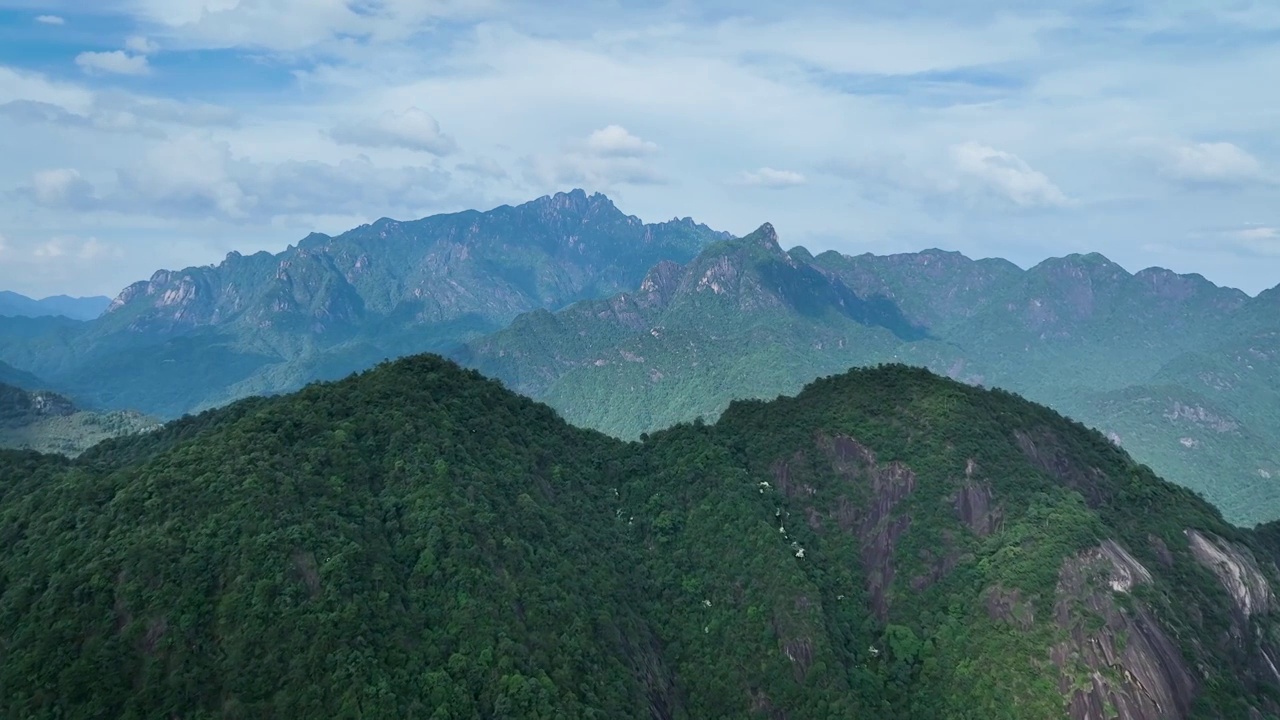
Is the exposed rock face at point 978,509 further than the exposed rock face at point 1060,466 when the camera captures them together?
No

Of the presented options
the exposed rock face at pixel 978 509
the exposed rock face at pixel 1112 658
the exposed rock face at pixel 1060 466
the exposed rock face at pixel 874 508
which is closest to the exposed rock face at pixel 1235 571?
the exposed rock face at pixel 1060 466

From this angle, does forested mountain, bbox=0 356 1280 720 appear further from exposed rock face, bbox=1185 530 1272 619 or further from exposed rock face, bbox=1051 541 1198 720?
exposed rock face, bbox=1185 530 1272 619

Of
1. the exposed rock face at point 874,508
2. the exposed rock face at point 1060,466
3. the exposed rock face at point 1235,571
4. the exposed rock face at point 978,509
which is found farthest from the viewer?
the exposed rock face at point 1060,466

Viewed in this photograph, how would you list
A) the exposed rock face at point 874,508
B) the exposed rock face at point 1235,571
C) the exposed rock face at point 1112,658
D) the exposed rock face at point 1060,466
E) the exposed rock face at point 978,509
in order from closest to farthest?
the exposed rock face at point 1112,658, the exposed rock face at point 1235,571, the exposed rock face at point 978,509, the exposed rock face at point 874,508, the exposed rock face at point 1060,466

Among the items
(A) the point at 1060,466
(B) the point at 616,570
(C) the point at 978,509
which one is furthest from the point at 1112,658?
(B) the point at 616,570

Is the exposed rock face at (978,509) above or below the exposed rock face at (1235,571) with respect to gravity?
above

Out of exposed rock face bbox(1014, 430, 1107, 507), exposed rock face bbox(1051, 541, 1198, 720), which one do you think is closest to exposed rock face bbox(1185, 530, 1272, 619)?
exposed rock face bbox(1014, 430, 1107, 507)

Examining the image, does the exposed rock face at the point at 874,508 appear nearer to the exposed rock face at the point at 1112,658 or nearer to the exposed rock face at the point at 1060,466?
the exposed rock face at the point at 1060,466
